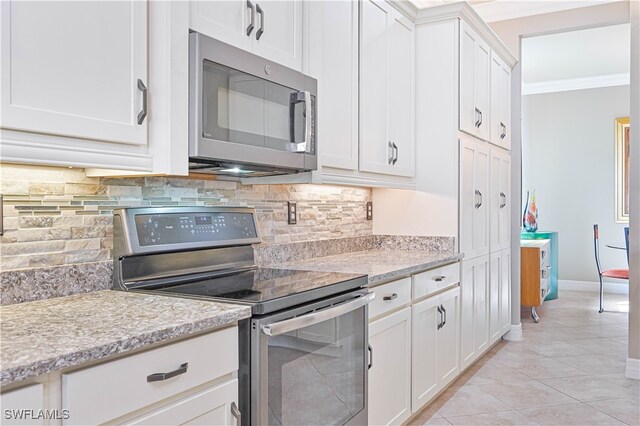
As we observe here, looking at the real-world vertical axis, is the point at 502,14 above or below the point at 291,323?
above

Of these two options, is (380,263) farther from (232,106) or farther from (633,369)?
(633,369)

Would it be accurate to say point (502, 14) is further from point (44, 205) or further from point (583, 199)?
point (44, 205)

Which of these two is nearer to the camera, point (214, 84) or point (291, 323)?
point (291, 323)

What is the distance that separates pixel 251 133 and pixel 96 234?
621 millimetres

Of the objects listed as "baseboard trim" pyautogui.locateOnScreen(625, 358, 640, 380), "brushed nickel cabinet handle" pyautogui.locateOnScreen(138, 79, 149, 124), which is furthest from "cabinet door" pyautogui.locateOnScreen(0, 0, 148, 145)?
"baseboard trim" pyautogui.locateOnScreen(625, 358, 640, 380)

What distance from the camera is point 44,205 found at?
5.24 ft

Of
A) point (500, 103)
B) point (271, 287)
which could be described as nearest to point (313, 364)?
point (271, 287)

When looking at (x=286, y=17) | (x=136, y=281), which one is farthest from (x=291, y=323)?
(x=286, y=17)

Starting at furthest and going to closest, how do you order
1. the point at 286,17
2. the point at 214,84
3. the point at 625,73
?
the point at 625,73
the point at 286,17
the point at 214,84

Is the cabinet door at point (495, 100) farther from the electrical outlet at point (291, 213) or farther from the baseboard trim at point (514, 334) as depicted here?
the electrical outlet at point (291, 213)

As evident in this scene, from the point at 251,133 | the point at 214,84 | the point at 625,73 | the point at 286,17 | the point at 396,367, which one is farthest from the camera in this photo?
the point at 625,73

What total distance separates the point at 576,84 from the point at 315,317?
20.8ft

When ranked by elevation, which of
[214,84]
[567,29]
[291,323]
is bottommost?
[291,323]

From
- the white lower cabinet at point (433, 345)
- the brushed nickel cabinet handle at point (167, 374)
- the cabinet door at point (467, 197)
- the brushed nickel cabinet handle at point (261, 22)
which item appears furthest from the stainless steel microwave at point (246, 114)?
the cabinet door at point (467, 197)
